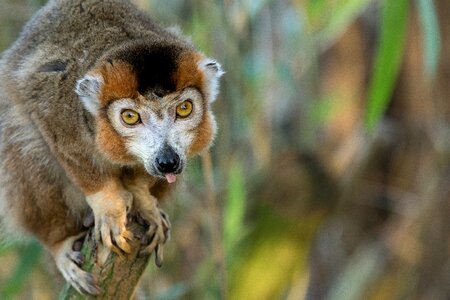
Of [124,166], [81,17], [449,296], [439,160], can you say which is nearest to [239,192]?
[124,166]

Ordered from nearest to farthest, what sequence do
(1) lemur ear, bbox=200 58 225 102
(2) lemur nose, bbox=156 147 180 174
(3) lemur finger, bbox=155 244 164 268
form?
(2) lemur nose, bbox=156 147 180 174 < (3) lemur finger, bbox=155 244 164 268 < (1) lemur ear, bbox=200 58 225 102

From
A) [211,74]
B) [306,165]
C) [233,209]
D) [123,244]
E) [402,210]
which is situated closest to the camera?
[123,244]

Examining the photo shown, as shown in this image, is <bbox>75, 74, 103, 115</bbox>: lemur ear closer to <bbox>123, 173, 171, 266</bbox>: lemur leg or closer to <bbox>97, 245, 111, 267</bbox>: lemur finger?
<bbox>123, 173, 171, 266</bbox>: lemur leg

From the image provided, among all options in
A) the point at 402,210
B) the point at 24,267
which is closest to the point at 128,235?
the point at 24,267

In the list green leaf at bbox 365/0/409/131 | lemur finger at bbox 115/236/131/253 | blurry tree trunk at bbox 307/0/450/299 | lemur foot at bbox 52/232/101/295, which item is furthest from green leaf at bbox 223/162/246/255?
blurry tree trunk at bbox 307/0/450/299

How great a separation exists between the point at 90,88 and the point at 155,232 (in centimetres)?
59

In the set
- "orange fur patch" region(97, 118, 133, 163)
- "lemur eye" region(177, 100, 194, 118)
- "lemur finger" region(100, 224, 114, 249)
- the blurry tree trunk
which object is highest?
"lemur eye" region(177, 100, 194, 118)

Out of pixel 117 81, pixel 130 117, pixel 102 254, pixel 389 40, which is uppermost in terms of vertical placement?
pixel 389 40

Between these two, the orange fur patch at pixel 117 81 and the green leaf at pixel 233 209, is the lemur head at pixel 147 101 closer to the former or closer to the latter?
the orange fur patch at pixel 117 81

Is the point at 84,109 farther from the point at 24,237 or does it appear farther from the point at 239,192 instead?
the point at 239,192

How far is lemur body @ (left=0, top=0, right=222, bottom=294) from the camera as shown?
3.54 m

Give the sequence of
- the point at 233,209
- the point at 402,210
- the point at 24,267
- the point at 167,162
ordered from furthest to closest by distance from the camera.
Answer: the point at 402,210 → the point at 233,209 → the point at 24,267 → the point at 167,162

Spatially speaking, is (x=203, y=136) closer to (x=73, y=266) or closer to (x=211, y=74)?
(x=211, y=74)

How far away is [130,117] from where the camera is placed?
3.56 meters
